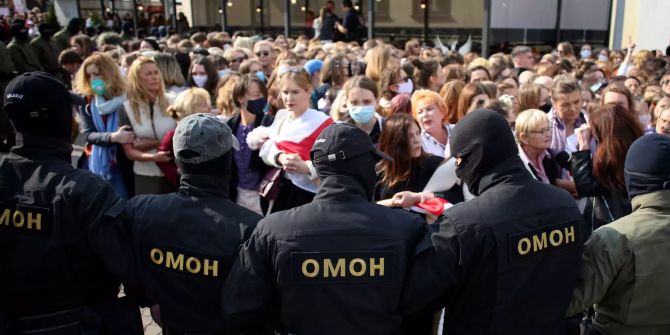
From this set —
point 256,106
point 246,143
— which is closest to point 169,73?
point 256,106

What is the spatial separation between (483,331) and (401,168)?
158 centimetres

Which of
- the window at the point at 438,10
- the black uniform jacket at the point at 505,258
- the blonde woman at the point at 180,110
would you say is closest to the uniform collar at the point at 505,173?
the black uniform jacket at the point at 505,258

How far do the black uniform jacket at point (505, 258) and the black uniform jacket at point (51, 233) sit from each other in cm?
137

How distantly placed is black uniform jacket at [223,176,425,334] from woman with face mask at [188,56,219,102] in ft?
15.0

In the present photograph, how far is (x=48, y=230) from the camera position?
254 centimetres

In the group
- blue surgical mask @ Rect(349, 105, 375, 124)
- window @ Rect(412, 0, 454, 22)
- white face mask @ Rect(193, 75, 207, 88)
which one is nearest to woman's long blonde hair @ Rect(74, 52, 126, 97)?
white face mask @ Rect(193, 75, 207, 88)

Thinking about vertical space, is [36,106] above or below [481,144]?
above

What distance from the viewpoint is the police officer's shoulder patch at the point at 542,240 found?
2277mm

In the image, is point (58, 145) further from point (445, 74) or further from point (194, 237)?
point (445, 74)

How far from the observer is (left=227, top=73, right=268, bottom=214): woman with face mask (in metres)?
4.67

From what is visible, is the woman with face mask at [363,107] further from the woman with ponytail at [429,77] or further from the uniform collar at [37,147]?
the uniform collar at [37,147]

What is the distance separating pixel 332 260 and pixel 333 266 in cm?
Result: 2

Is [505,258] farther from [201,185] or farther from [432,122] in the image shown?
[432,122]

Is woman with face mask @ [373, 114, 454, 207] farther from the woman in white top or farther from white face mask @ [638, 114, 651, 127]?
white face mask @ [638, 114, 651, 127]
